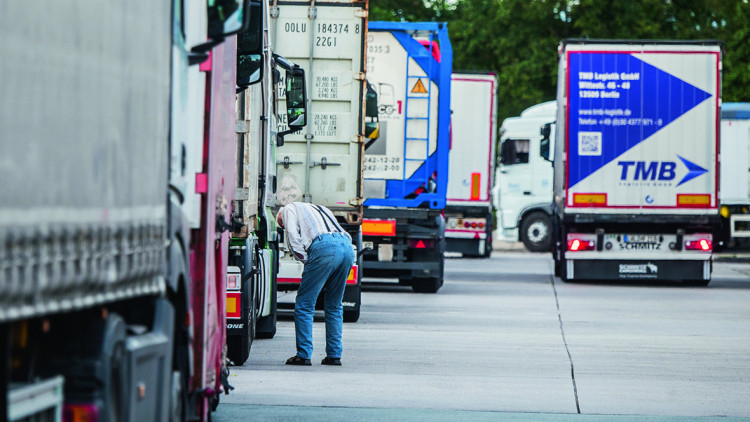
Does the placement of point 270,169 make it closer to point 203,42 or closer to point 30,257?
point 203,42

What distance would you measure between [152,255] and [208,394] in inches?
59.0

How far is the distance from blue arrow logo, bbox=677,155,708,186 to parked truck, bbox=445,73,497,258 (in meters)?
6.82

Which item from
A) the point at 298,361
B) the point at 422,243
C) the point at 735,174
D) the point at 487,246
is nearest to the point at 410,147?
the point at 422,243

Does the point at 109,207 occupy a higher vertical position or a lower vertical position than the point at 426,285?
higher

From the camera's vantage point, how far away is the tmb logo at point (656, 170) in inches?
846

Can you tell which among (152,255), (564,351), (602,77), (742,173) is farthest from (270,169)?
(742,173)

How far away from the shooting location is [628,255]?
71.1 ft

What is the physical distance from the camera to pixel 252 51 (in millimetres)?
9102

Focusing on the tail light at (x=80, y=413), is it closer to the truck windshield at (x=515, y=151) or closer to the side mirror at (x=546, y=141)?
the side mirror at (x=546, y=141)

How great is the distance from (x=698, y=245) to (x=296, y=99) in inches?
426

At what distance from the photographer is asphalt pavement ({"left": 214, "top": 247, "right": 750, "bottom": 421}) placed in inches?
344

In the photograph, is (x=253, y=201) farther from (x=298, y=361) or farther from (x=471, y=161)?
(x=471, y=161)

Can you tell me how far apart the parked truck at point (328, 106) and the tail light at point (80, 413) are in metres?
11.3

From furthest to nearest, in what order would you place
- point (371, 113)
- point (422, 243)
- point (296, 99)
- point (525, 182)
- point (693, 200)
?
1. point (525, 182)
2. point (693, 200)
3. point (422, 243)
4. point (371, 113)
5. point (296, 99)
